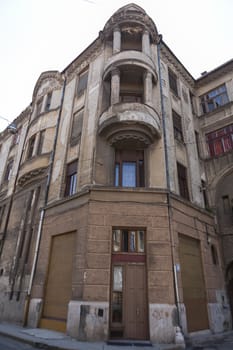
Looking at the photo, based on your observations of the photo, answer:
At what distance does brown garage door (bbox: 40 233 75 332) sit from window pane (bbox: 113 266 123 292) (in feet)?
6.24

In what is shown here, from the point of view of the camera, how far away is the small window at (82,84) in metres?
14.5

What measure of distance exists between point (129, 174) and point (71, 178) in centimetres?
323

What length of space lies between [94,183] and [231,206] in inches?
335

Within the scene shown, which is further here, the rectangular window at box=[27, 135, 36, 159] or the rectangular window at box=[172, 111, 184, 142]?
the rectangular window at box=[27, 135, 36, 159]

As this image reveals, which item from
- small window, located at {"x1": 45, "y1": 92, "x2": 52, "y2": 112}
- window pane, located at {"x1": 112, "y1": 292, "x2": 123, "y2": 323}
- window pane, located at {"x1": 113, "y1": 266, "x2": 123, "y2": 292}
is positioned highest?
small window, located at {"x1": 45, "y1": 92, "x2": 52, "y2": 112}

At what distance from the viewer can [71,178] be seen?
12.1 meters

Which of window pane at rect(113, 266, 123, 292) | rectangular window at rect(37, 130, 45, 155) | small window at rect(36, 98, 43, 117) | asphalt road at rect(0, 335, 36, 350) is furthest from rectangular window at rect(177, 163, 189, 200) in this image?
small window at rect(36, 98, 43, 117)

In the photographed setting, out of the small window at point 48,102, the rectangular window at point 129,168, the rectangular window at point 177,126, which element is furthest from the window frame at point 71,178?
the small window at point 48,102

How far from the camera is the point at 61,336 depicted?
7.97m

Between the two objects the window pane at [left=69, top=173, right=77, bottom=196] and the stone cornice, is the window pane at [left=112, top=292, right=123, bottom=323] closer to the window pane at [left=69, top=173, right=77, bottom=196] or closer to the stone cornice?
the window pane at [left=69, top=173, right=77, bottom=196]

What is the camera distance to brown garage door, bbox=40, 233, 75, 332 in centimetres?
905

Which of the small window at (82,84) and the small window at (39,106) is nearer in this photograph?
the small window at (82,84)

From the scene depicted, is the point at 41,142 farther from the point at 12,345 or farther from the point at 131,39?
the point at 12,345

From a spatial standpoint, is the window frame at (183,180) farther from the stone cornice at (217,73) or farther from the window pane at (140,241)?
the stone cornice at (217,73)
